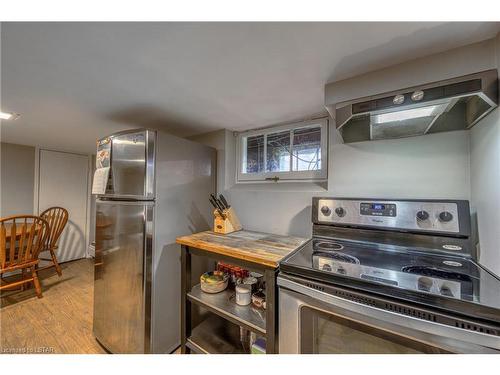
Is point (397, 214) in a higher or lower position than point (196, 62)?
lower

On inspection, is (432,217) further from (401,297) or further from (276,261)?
(276,261)

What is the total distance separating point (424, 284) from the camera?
2.12 feet

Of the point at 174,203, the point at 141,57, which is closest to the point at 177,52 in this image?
the point at 141,57

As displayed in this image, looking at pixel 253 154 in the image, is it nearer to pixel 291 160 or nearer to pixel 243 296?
pixel 291 160

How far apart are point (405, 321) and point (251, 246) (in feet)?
2.33

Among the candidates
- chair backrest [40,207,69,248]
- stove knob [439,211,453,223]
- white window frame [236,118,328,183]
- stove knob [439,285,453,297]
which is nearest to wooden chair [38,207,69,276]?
chair backrest [40,207,69,248]

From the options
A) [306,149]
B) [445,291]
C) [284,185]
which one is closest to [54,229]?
[284,185]

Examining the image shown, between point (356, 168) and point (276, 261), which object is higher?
point (356, 168)

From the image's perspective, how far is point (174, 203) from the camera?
4.41ft

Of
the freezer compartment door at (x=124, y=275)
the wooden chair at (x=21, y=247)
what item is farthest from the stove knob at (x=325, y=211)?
the wooden chair at (x=21, y=247)

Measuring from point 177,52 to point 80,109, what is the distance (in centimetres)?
108
